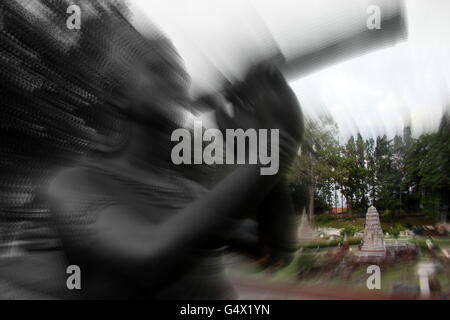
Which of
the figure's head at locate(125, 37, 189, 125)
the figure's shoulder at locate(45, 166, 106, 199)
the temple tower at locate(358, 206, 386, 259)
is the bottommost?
the temple tower at locate(358, 206, 386, 259)

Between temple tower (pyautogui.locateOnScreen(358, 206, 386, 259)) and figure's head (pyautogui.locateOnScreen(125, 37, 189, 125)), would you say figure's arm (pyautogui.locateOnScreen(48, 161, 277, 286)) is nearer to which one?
figure's head (pyautogui.locateOnScreen(125, 37, 189, 125))

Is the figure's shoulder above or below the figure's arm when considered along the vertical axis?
above

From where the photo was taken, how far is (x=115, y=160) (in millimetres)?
553

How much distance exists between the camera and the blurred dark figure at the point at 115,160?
1.57ft

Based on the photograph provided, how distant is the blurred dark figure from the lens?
1.57 feet

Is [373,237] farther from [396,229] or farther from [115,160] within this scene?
[115,160]

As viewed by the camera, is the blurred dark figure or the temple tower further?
the temple tower

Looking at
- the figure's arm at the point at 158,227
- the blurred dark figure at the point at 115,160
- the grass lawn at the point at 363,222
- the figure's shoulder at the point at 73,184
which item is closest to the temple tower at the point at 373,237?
the grass lawn at the point at 363,222

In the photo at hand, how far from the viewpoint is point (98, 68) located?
577mm

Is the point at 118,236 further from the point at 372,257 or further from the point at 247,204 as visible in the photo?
the point at 372,257

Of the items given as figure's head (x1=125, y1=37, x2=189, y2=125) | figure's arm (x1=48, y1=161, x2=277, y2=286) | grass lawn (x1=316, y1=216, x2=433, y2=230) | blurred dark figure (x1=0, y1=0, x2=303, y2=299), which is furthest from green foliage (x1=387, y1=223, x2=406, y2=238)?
figure's head (x1=125, y1=37, x2=189, y2=125)

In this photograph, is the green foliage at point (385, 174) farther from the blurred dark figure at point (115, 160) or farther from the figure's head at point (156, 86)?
the figure's head at point (156, 86)

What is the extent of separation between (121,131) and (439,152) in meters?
0.55

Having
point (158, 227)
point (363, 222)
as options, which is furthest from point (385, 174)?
point (158, 227)
